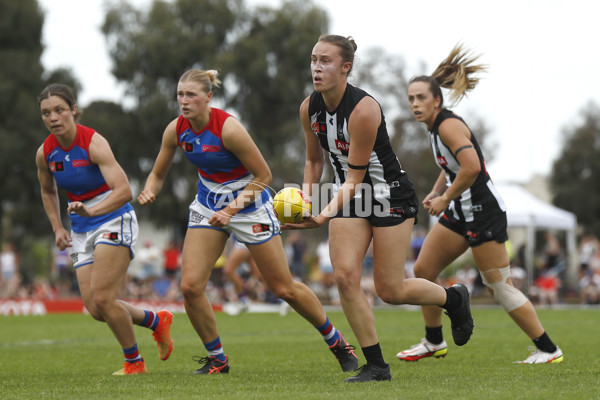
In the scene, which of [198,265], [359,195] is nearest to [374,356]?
[359,195]

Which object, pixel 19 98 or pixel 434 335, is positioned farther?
pixel 19 98

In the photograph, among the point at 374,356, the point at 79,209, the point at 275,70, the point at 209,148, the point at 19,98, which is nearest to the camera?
the point at 374,356

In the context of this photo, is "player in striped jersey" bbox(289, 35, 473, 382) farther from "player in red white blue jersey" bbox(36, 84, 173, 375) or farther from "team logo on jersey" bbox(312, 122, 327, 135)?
"player in red white blue jersey" bbox(36, 84, 173, 375)

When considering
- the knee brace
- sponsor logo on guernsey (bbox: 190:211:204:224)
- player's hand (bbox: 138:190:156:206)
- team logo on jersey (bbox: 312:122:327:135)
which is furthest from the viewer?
the knee brace

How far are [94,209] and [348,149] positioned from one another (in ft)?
7.12

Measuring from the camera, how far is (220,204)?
6742mm

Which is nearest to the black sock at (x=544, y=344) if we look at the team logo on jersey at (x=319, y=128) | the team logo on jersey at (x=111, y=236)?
the team logo on jersey at (x=319, y=128)

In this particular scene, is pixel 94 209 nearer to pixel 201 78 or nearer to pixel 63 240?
pixel 63 240

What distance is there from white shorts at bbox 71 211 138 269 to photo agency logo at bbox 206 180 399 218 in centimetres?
78

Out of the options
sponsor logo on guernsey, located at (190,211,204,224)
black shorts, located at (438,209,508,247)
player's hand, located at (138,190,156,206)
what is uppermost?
player's hand, located at (138,190,156,206)

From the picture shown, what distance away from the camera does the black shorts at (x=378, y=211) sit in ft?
19.3

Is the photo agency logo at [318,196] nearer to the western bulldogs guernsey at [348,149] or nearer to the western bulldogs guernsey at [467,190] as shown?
the western bulldogs guernsey at [348,149]

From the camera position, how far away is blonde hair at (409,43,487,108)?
7324mm

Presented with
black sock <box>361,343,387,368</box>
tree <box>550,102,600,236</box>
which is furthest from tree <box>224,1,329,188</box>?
black sock <box>361,343,387,368</box>
